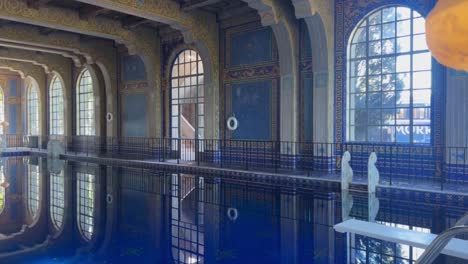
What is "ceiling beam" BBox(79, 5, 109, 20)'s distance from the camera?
10.5 metres

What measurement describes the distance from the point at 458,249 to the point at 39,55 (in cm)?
1679

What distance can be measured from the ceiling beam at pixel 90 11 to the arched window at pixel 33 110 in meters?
11.7

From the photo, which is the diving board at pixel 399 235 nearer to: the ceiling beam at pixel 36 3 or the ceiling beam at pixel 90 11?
the ceiling beam at pixel 90 11

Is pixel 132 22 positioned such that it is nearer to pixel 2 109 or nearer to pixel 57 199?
pixel 57 199

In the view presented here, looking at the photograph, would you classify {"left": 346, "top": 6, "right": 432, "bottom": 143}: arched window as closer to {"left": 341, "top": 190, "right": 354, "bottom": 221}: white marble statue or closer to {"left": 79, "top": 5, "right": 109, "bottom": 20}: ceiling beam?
{"left": 341, "top": 190, "right": 354, "bottom": 221}: white marble statue

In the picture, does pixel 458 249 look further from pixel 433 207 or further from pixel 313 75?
pixel 313 75

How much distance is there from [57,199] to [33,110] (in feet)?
54.3

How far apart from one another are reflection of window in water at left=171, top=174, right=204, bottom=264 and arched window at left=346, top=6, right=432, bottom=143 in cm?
394

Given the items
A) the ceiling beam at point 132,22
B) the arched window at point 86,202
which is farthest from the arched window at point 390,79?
the ceiling beam at point 132,22

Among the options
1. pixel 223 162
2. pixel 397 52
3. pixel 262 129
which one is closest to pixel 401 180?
pixel 397 52

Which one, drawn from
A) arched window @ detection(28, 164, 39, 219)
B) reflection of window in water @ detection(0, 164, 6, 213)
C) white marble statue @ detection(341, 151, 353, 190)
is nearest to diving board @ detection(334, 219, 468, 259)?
white marble statue @ detection(341, 151, 353, 190)

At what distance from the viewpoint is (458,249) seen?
343cm

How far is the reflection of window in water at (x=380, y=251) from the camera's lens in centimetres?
353

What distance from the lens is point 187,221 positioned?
5219 millimetres
